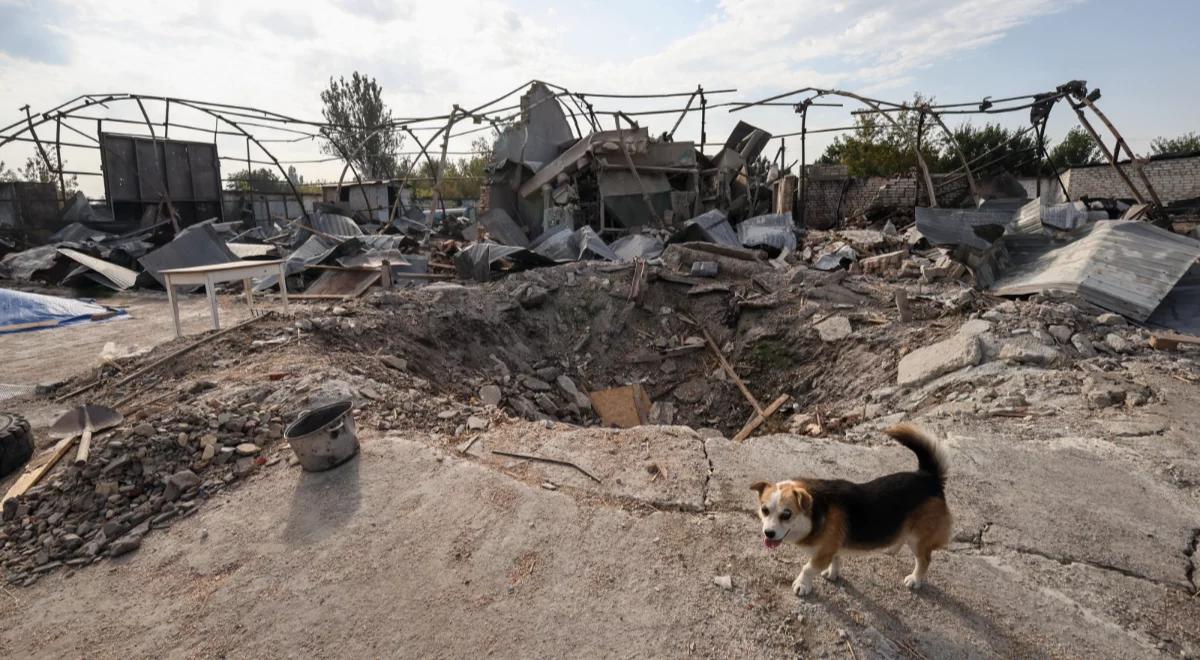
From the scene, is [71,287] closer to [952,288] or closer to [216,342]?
[216,342]

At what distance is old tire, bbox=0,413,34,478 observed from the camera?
3.52 m

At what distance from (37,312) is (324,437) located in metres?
7.76

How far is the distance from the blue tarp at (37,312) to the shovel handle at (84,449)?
18.8 ft

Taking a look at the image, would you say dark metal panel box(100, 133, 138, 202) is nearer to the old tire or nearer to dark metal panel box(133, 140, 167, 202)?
dark metal panel box(133, 140, 167, 202)

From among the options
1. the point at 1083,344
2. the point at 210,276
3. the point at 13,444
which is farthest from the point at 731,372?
the point at 13,444

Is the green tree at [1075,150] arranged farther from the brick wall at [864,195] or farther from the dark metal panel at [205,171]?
the dark metal panel at [205,171]

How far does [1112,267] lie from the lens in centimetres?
639

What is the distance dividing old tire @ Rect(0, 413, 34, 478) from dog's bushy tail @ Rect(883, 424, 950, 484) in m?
4.92

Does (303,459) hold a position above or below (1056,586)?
above

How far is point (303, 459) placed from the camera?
3.27 metres

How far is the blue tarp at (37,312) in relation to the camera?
766 centimetres

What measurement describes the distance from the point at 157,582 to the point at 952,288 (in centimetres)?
798

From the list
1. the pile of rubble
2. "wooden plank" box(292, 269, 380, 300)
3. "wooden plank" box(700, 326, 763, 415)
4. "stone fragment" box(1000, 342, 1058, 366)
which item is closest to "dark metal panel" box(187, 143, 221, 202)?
"wooden plank" box(292, 269, 380, 300)

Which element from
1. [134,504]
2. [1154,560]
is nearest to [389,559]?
[134,504]
